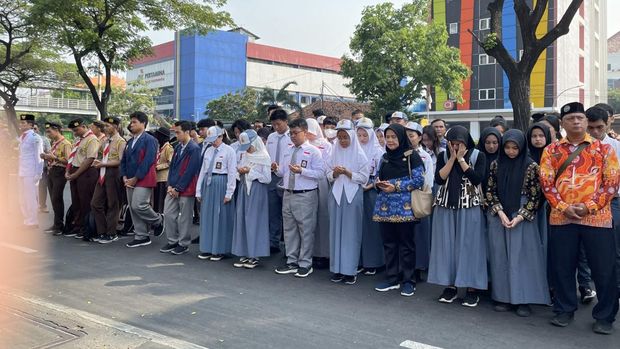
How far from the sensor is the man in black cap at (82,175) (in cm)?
847

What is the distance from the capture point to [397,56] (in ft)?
91.9

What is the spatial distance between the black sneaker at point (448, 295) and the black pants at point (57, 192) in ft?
22.3

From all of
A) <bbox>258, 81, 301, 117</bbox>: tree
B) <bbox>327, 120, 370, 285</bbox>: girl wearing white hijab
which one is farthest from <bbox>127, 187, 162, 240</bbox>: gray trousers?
<bbox>258, 81, 301, 117</bbox>: tree

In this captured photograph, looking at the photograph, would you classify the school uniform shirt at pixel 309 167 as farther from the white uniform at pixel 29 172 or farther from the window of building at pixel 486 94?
the window of building at pixel 486 94

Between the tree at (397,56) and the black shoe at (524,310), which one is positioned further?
the tree at (397,56)

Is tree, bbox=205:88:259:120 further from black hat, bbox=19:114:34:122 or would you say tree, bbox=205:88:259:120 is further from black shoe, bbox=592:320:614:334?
black shoe, bbox=592:320:614:334

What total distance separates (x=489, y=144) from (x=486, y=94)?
137 ft

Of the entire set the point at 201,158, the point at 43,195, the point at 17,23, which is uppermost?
the point at 17,23

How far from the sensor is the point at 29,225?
9.34 m

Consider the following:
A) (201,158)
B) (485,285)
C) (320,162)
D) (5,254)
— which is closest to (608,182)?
(485,285)

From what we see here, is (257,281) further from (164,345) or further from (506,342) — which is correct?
(506,342)

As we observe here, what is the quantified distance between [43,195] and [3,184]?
383 centimetres

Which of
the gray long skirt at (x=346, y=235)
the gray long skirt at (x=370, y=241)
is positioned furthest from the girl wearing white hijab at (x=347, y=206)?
the gray long skirt at (x=370, y=241)

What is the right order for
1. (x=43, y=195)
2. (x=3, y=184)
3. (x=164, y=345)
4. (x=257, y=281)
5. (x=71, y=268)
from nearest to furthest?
1. (x=164, y=345)
2. (x=257, y=281)
3. (x=71, y=268)
4. (x=3, y=184)
5. (x=43, y=195)
